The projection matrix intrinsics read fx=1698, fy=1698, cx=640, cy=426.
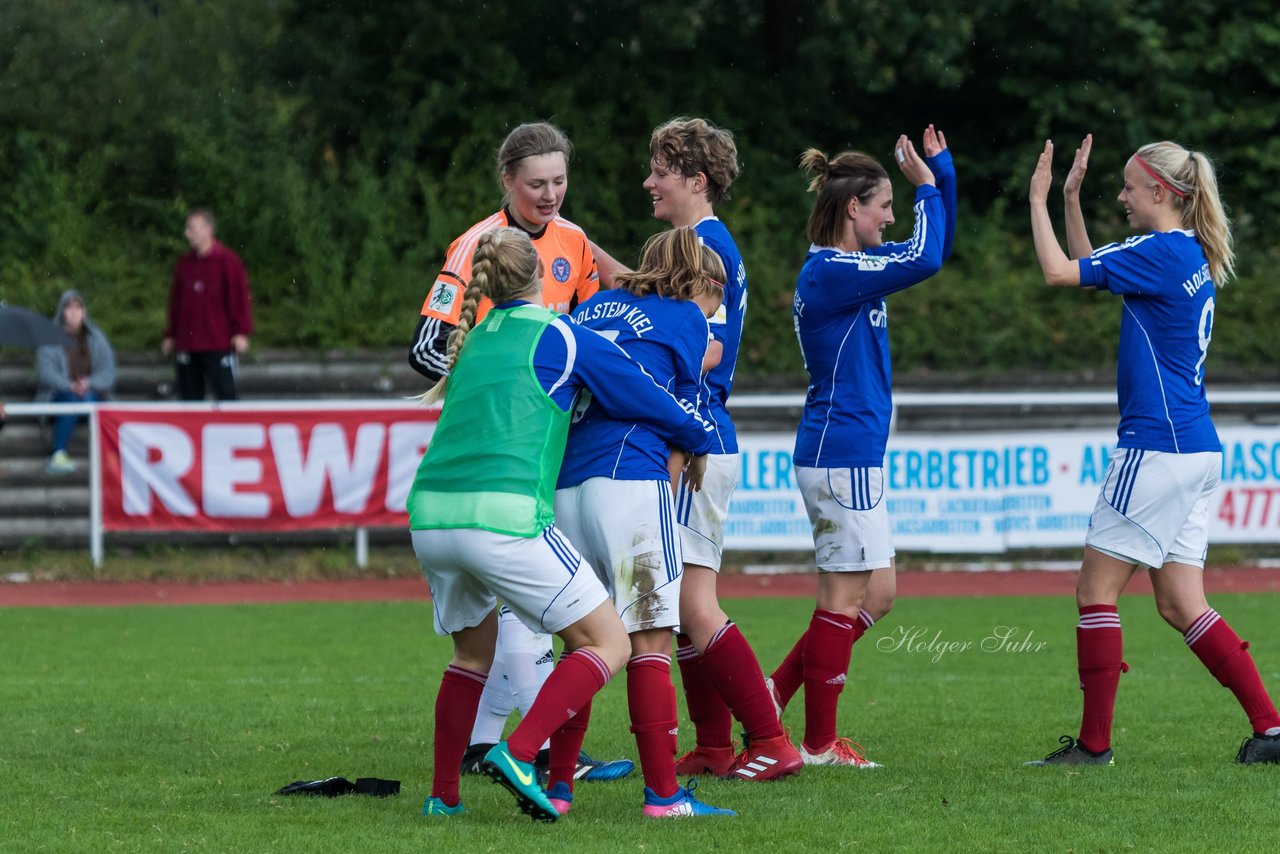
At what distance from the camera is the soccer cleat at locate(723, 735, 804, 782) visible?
589 cm

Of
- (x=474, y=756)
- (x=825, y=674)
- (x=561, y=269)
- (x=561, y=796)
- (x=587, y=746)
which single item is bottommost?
(x=587, y=746)

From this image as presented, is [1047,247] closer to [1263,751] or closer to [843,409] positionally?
[843,409]

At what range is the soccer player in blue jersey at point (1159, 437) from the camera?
6.04 meters

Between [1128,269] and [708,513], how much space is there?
1.73 m

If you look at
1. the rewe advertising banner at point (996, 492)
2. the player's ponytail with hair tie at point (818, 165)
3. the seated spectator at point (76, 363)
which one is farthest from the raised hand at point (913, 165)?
the seated spectator at point (76, 363)

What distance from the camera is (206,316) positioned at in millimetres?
15000

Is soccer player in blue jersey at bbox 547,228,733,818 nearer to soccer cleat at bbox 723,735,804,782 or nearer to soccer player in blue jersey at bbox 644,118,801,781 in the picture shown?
soccer player in blue jersey at bbox 644,118,801,781

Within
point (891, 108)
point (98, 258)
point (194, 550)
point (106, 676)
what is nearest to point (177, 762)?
Result: point (106, 676)

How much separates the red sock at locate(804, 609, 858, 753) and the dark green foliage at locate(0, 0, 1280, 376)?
10.7m

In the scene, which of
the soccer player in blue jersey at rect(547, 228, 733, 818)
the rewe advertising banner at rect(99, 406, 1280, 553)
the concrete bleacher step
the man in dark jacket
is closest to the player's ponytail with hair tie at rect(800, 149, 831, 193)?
the soccer player in blue jersey at rect(547, 228, 733, 818)

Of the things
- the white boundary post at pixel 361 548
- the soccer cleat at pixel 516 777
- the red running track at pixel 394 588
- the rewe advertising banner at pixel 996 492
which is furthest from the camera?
the white boundary post at pixel 361 548

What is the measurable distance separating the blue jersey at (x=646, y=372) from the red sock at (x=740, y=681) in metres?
0.82

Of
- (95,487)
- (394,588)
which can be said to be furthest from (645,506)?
(95,487)

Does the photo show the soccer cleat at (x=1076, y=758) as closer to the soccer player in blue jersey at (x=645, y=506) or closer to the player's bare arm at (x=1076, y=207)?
the soccer player in blue jersey at (x=645, y=506)
